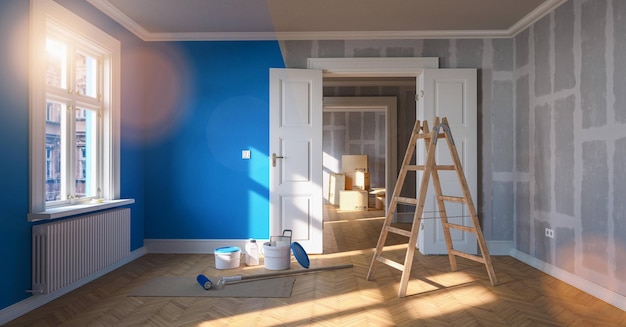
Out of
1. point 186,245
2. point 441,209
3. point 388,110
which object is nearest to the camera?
point 441,209

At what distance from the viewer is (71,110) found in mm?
3578

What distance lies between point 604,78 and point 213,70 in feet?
13.0

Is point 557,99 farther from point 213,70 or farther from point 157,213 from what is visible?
point 157,213

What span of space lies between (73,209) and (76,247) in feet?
1.06

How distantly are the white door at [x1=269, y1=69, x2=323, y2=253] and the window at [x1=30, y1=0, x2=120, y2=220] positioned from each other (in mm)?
1713

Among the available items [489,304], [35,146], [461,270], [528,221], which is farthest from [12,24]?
[528,221]

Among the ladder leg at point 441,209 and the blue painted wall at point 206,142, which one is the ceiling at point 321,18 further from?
the ladder leg at point 441,209

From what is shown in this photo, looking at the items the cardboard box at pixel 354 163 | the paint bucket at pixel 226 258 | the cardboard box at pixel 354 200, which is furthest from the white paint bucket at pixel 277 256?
the cardboard box at pixel 354 163

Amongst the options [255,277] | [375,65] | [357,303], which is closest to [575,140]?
[375,65]

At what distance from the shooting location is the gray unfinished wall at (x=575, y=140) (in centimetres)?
322

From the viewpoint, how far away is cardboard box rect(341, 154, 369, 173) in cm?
1071

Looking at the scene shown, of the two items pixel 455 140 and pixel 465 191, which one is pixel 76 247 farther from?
pixel 455 140

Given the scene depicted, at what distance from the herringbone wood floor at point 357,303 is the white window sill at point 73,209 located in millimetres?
671

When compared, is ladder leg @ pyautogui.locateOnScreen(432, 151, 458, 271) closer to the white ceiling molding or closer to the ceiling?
the ceiling
